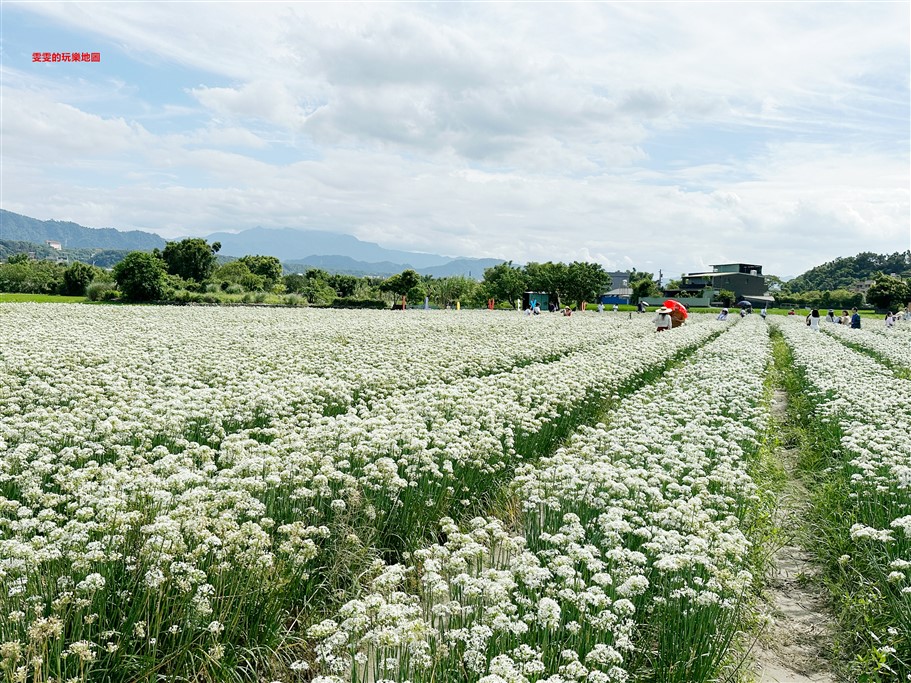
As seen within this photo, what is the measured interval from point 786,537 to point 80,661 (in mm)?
8357

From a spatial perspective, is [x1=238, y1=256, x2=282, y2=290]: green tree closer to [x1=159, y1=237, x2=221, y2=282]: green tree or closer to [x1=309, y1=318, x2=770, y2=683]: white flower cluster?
[x1=159, y1=237, x2=221, y2=282]: green tree

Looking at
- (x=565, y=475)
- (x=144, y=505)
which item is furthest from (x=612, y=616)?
(x=144, y=505)

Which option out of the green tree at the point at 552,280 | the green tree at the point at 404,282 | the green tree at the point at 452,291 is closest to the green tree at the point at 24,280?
the green tree at the point at 404,282

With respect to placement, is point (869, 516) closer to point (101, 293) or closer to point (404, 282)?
point (101, 293)

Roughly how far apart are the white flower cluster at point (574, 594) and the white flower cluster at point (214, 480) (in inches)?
13.1

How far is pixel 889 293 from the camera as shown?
110 m

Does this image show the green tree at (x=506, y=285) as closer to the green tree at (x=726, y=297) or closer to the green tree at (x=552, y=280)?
the green tree at (x=552, y=280)

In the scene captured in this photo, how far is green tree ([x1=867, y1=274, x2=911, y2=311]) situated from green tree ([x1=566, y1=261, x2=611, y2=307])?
47.2 meters

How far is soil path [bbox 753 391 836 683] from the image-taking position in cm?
595

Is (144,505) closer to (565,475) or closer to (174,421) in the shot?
(174,421)

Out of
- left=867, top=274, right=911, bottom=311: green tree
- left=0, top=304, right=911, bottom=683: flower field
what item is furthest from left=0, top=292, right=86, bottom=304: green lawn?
left=867, top=274, right=911, bottom=311: green tree

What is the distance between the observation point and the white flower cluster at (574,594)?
4297mm

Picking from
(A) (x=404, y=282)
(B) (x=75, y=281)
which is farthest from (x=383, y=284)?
(B) (x=75, y=281)

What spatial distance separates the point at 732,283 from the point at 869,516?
17156 centimetres
